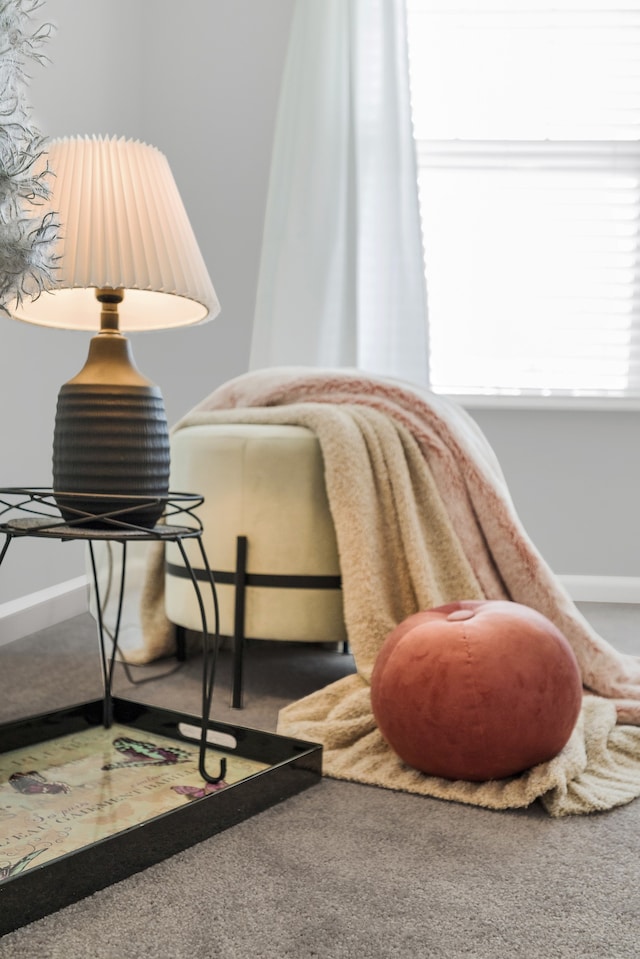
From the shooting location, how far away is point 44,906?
2.90 ft

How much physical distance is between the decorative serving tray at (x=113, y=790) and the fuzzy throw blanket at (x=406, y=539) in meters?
0.17

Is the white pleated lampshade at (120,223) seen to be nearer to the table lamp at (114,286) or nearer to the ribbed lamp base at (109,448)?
the table lamp at (114,286)

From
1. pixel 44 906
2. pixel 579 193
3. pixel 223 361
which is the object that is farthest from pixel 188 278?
pixel 579 193

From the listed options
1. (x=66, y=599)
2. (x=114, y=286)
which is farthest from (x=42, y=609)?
(x=114, y=286)

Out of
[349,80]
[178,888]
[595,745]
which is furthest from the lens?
[349,80]

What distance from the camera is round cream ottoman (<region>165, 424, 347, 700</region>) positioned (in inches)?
67.0

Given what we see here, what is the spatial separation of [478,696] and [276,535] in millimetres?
614

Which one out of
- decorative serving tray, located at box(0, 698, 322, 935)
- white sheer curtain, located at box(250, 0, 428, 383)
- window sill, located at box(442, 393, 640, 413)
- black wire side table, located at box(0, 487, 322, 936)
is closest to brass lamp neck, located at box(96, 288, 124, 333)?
black wire side table, located at box(0, 487, 322, 936)

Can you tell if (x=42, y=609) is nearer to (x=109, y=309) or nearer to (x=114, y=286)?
(x=109, y=309)

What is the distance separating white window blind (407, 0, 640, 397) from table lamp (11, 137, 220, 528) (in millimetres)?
1980

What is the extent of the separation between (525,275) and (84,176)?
2162 mm

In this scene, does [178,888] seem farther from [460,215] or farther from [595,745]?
[460,215]

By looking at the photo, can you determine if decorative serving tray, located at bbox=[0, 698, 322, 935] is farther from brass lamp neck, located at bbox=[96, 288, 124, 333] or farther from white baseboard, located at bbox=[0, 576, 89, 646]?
white baseboard, located at bbox=[0, 576, 89, 646]

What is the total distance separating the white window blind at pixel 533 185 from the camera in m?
3.09
